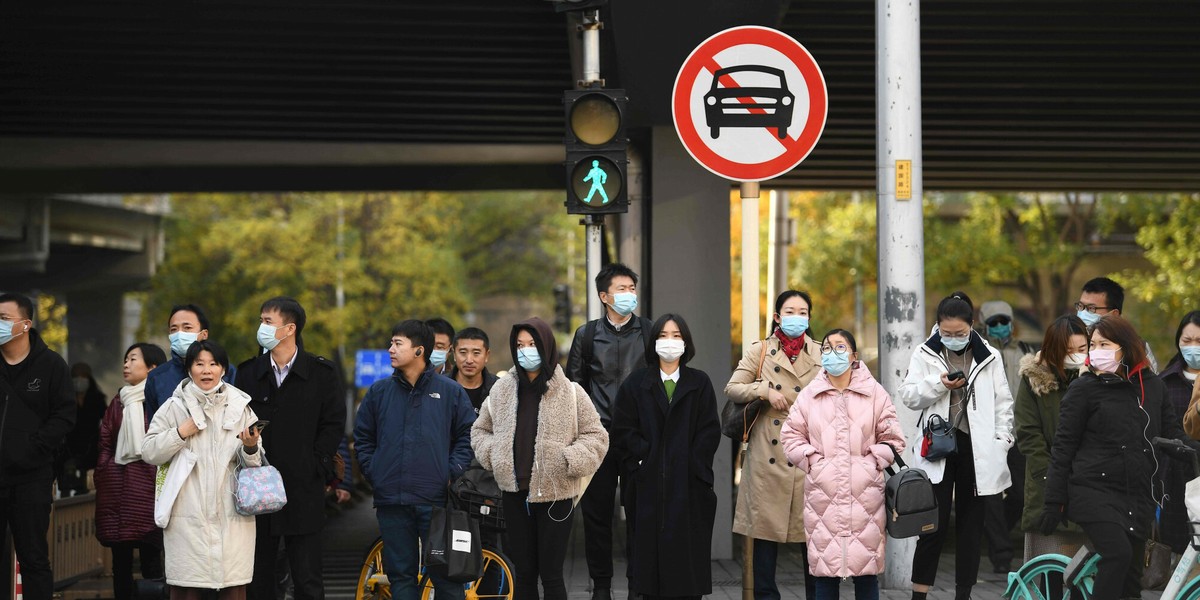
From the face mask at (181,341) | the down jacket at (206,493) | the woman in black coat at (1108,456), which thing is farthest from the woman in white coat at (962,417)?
the face mask at (181,341)

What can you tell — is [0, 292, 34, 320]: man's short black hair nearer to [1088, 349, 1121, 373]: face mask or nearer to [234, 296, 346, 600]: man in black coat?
[234, 296, 346, 600]: man in black coat

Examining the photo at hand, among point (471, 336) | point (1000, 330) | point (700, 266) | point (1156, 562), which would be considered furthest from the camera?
point (700, 266)

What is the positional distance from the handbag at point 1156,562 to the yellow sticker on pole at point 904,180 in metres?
2.48

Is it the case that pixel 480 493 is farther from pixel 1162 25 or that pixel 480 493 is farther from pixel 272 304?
pixel 1162 25

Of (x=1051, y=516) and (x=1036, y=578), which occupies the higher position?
(x=1051, y=516)

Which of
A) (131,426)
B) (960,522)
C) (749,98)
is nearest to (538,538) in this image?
(960,522)

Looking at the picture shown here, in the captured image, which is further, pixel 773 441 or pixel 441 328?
pixel 441 328

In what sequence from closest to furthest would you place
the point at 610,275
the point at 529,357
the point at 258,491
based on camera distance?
the point at 258,491
the point at 529,357
the point at 610,275

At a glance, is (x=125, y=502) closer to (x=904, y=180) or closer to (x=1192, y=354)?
(x=904, y=180)

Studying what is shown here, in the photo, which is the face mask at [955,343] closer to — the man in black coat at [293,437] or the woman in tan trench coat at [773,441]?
the woman in tan trench coat at [773,441]

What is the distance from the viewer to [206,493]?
792cm

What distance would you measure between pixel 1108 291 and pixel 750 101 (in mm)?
2752

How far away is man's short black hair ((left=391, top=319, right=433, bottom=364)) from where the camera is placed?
8.23m

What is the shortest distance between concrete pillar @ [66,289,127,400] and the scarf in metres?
33.6
